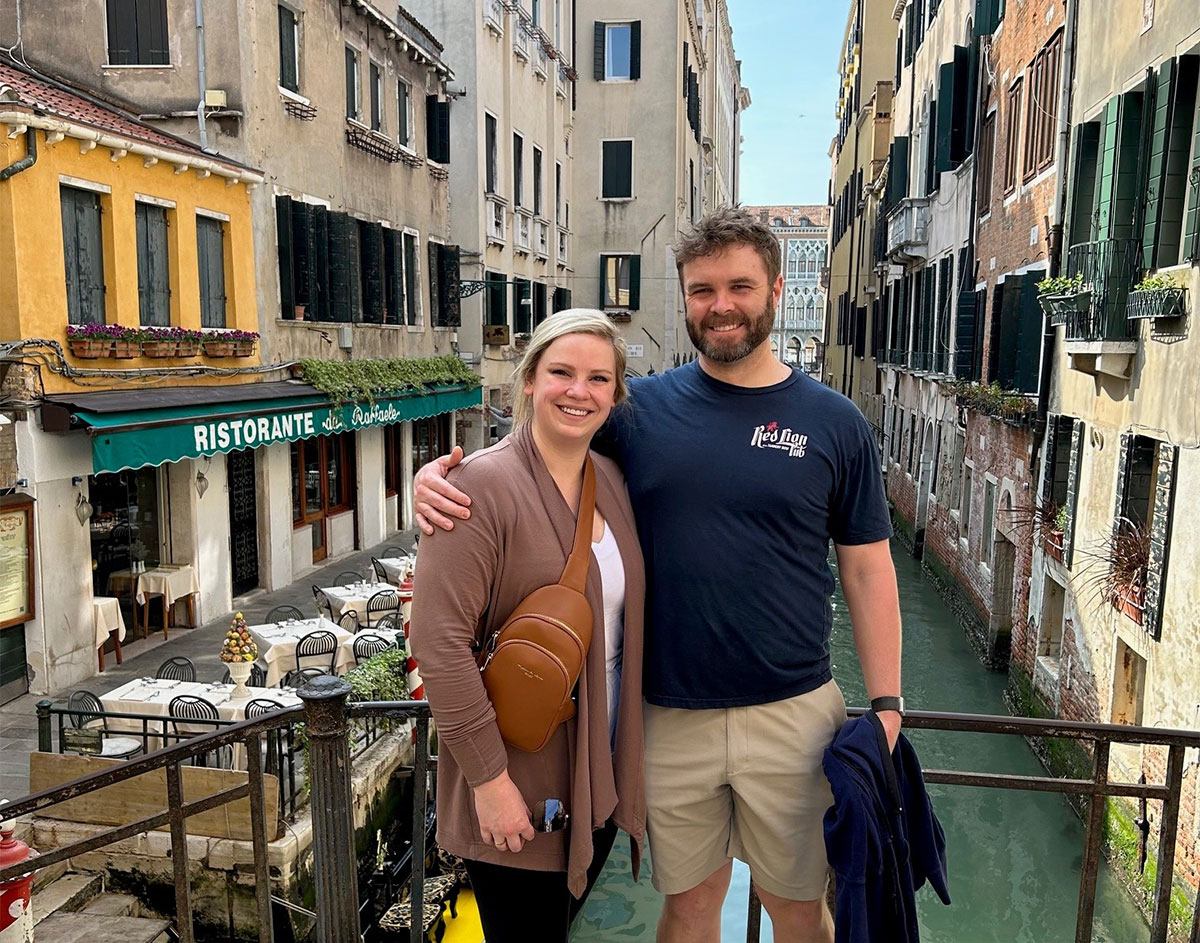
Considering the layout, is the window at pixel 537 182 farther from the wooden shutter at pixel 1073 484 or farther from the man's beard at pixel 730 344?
the man's beard at pixel 730 344

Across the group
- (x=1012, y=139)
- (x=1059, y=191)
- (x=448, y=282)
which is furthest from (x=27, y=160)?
(x=1012, y=139)

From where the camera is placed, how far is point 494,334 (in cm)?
1925

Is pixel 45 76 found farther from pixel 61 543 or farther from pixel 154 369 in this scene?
pixel 61 543

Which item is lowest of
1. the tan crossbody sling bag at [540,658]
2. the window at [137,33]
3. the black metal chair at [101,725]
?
the black metal chair at [101,725]

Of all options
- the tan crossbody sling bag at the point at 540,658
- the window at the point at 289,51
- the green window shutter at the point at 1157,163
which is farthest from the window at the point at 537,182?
the tan crossbody sling bag at the point at 540,658

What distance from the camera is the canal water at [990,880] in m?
7.19

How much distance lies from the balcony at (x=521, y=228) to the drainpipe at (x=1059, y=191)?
506 inches

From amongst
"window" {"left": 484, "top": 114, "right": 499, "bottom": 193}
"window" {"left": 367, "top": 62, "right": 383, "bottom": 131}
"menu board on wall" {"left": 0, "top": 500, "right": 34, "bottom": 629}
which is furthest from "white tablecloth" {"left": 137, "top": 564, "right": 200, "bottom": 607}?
"window" {"left": 484, "top": 114, "right": 499, "bottom": 193}

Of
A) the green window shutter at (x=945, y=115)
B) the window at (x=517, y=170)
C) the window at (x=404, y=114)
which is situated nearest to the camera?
the green window shutter at (x=945, y=115)

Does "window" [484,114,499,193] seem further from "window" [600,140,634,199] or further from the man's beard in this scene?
the man's beard

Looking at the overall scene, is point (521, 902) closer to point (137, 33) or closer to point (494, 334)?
point (137, 33)

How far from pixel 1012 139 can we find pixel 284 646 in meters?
10.5

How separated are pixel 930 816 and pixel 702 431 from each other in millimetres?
1067

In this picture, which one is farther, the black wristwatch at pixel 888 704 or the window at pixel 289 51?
the window at pixel 289 51
